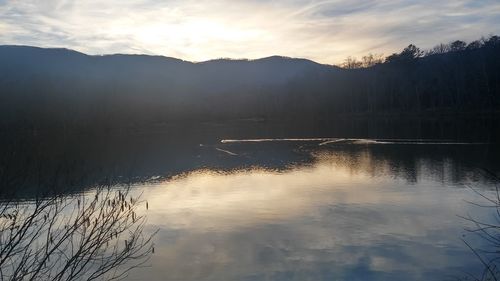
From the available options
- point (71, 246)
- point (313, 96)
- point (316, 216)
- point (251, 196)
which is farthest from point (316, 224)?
point (313, 96)

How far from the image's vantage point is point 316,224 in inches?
607

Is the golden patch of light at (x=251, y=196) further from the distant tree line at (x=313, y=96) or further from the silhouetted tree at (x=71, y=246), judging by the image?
the distant tree line at (x=313, y=96)

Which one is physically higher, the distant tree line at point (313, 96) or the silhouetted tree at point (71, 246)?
the distant tree line at point (313, 96)

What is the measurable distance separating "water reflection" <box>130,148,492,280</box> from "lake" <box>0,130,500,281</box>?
0.12ft

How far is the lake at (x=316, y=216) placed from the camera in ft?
37.5

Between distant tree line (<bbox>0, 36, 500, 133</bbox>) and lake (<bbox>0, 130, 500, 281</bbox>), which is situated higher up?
distant tree line (<bbox>0, 36, 500, 133</bbox>)

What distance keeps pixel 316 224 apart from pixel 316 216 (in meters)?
1.06

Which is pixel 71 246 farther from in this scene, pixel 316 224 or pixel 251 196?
pixel 251 196

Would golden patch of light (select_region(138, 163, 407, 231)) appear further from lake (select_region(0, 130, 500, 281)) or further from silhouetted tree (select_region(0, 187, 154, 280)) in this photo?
silhouetted tree (select_region(0, 187, 154, 280))

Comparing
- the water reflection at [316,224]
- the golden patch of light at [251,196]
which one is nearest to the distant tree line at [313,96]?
the golden patch of light at [251,196]

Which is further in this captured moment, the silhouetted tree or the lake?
the lake

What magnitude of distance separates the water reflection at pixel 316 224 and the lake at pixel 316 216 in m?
0.04

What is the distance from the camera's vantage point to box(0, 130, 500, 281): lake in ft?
37.5

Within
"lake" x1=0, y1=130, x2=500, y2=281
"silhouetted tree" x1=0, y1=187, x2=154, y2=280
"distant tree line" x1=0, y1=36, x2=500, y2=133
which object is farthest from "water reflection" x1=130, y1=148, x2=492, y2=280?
"distant tree line" x1=0, y1=36, x2=500, y2=133
